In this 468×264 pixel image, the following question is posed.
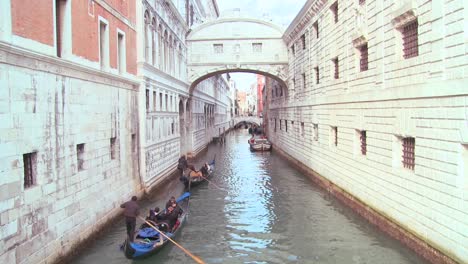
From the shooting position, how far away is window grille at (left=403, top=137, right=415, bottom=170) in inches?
326

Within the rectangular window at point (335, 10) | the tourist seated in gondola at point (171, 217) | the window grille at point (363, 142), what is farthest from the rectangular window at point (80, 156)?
the rectangular window at point (335, 10)

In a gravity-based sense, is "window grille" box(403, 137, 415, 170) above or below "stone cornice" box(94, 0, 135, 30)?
below

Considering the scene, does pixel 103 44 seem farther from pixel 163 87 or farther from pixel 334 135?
pixel 334 135

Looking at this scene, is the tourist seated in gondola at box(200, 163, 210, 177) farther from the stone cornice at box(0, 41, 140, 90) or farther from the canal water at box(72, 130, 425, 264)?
the stone cornice at box(0, 41, 140, 90)

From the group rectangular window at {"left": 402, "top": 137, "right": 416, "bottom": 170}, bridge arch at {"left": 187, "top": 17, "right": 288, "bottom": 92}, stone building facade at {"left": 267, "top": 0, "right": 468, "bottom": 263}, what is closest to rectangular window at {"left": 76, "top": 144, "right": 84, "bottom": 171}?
stone building facade at {"left": 267, "top": 0, "right": 468, "bottom": 263}

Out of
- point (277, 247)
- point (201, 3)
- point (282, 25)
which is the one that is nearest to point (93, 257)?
point (277, 247)

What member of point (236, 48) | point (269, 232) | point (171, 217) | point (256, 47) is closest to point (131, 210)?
point (171, 217)

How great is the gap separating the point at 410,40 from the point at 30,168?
752cm

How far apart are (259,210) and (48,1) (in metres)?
7.92

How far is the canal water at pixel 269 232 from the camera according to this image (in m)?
8.21

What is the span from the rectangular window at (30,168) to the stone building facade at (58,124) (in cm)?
2

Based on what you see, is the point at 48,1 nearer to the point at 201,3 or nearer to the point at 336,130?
the point at 336,130

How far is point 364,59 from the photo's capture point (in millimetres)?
11039

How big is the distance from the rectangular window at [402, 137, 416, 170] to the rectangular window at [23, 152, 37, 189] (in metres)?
7.03
